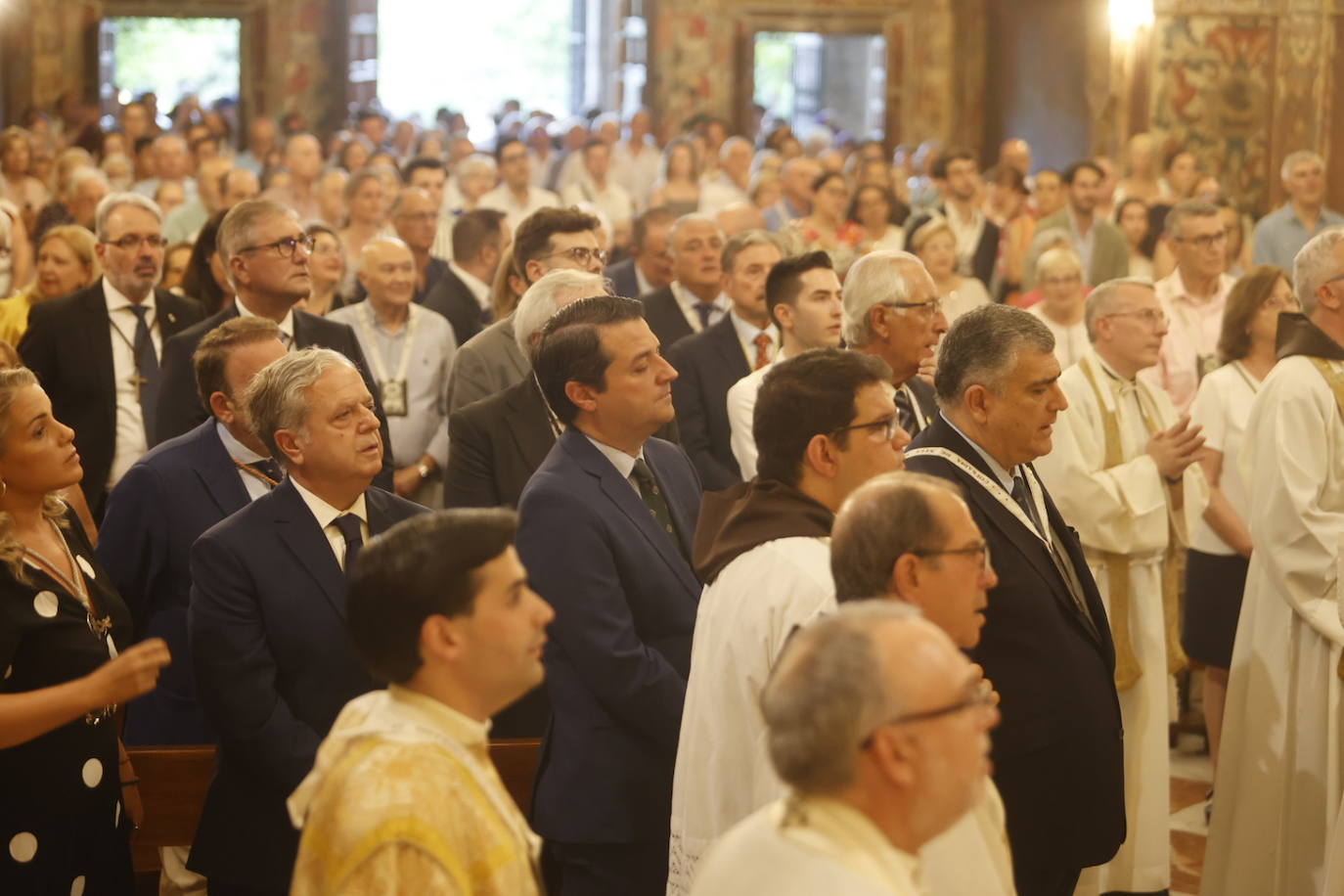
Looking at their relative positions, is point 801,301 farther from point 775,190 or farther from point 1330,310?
point 775,190

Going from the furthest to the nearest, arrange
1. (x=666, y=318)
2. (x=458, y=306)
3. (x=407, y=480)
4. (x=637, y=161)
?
(x=637, y=161) → (x=458, y=306) → (x=666, y=318) → (x=407, y=480)

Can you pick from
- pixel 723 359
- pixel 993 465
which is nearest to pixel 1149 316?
pixel 723 359

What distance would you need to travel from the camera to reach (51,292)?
7363 mm

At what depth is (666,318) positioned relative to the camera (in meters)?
7.52

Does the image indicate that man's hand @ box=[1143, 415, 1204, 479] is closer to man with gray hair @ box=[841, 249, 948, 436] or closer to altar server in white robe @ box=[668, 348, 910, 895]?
man with gray hair @ box=[841, 249, 948, 436]

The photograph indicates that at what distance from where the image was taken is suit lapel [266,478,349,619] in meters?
3.62

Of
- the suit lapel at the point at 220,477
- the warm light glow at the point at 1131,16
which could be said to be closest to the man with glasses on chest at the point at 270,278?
the suit lapel at the point at 220,477

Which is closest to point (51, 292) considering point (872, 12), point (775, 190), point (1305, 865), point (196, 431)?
point (196, 431)

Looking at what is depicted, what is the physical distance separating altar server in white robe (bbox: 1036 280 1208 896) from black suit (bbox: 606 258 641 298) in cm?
357

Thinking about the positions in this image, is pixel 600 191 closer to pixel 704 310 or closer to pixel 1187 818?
pixel 704 310

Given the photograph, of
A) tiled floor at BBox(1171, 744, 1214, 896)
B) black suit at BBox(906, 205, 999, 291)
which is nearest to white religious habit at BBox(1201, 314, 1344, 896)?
tiled floor at BBox(1171, 744, 1214, 896)

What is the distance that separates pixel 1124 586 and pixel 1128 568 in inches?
2.1

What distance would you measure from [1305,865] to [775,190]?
30.2 feet

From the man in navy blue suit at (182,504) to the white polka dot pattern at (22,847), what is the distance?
86cm
